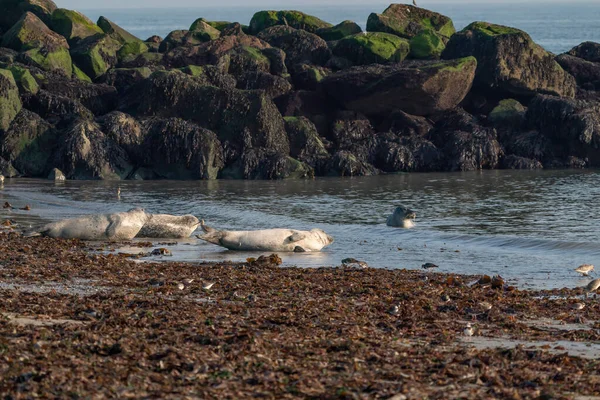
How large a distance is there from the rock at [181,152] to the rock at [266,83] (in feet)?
11.7

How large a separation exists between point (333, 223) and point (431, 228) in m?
1.66

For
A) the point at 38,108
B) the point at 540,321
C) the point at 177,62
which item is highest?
the point at 177,62

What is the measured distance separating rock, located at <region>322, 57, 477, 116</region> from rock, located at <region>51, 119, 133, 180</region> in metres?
6.53

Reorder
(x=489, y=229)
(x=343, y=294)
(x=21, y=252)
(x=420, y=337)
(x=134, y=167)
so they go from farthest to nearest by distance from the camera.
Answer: (x=134, y=167) → (x=489, y=229) → (x=21, y=252) → (x=343, y=294) → (x=420, y=337)

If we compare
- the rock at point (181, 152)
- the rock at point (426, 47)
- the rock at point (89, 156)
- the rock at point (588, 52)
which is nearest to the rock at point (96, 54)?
the rock at point (89, 156)

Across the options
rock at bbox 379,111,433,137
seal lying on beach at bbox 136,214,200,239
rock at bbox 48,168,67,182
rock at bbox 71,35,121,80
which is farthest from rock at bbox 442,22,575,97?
seal lying on beach at bbox 136,214,200,239

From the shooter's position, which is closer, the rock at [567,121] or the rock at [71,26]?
the rock at [567,121]

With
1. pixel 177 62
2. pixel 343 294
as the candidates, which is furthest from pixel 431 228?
pixel 177 62

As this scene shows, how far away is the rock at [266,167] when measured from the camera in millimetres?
22406

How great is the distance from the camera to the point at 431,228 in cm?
1473

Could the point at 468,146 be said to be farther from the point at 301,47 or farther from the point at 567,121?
the point at 301,47

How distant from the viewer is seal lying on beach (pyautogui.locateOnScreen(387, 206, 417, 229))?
1439cm

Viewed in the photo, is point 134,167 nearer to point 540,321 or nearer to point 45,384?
point 540,321

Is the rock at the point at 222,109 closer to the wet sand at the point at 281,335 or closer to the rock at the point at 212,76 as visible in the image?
the rock at the point at 212,76
